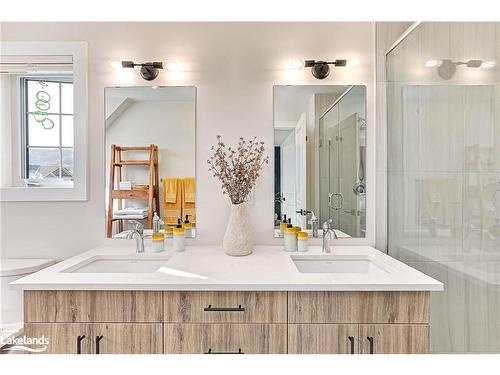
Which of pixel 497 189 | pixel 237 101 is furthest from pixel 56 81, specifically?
pixel 497 189

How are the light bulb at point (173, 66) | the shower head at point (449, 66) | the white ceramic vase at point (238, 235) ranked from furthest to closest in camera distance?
1. the light bulb at point (173, 66)
2. the white ceramic vase at point (238, 235)
3. the shower head at point (449, 66)

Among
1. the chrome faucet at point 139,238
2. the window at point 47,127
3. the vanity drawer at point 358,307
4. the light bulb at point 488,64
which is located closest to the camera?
the light bulb at point 488,64

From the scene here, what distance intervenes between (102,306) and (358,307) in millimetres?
1061

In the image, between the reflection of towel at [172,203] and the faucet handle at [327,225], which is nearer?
the faucet handle at [327,225]

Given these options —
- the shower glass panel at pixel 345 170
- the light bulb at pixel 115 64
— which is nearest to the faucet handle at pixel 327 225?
the shower glass panel at pixel 345 170

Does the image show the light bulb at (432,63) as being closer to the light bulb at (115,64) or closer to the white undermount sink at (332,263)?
the white undermount sink at (332,263)

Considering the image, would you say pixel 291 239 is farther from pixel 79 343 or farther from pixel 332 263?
pixel 79 343

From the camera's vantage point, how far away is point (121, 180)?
2.02 metres

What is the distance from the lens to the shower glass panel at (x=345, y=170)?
2.02 metres

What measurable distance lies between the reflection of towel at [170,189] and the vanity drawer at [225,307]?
2.57 ft

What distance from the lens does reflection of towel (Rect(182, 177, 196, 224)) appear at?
201cm

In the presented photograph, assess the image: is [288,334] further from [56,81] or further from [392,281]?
[56,81]

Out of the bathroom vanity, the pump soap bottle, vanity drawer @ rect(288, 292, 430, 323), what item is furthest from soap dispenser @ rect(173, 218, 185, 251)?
vanity drawer @ rect(288, 292, 430, 323)
